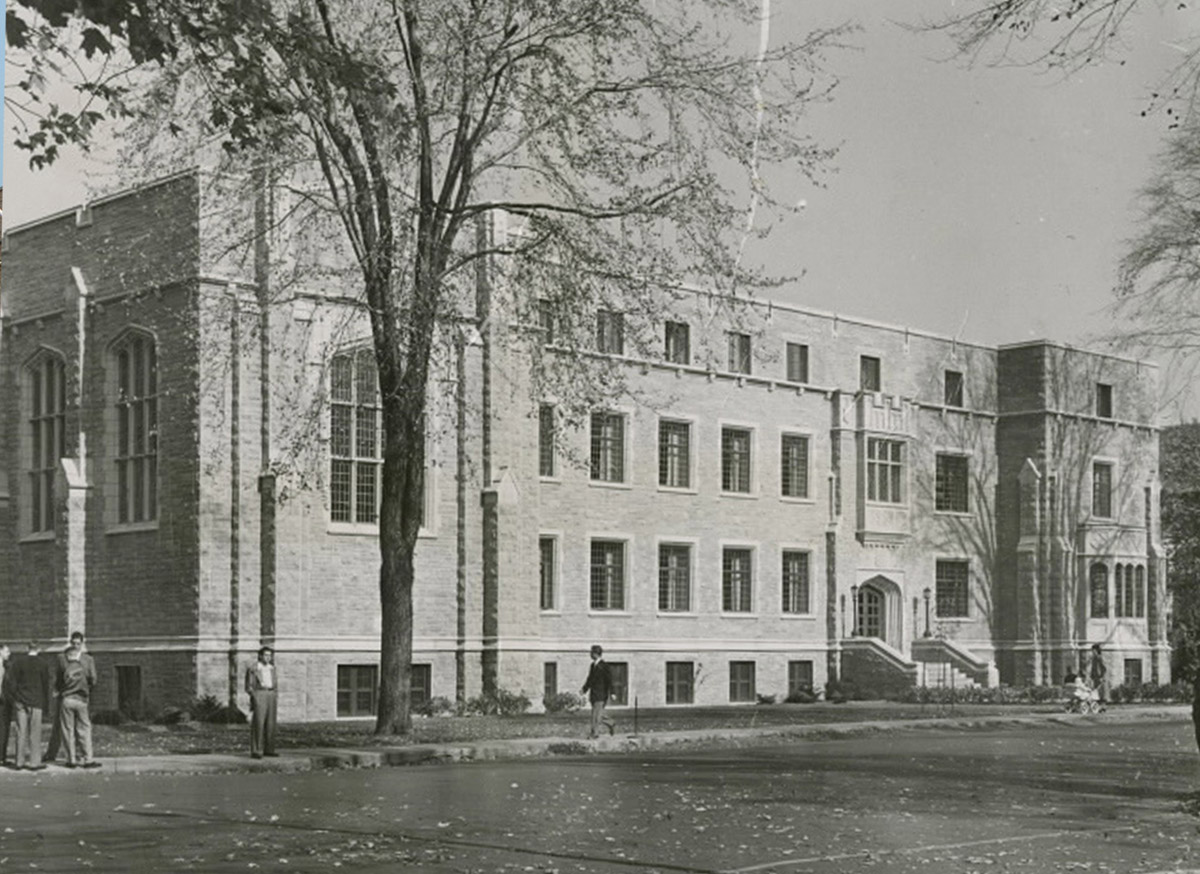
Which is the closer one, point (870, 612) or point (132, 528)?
point (132, 528)

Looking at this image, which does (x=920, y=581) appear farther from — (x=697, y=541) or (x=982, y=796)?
(x=982, y=796)

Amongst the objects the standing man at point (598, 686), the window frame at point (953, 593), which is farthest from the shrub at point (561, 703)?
the window frame at point (953, 593)

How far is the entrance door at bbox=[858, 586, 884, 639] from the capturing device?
49.8 metres

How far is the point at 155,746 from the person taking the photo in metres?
26.0

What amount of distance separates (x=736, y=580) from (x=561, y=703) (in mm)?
9104

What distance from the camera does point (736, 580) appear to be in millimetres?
46094

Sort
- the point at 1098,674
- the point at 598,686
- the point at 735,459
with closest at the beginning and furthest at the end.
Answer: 1. the point at 598,686
2. the point at 1098,674
3. the point at 735,459

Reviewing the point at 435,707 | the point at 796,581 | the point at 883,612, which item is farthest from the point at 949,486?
the point at 435,707

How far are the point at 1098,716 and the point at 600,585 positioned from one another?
465 inches

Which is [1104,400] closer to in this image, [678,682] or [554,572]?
[678,682]

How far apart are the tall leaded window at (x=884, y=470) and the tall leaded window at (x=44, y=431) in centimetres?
2269

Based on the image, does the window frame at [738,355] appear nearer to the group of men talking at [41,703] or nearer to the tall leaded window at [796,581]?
the tall leaded window at [796,581]

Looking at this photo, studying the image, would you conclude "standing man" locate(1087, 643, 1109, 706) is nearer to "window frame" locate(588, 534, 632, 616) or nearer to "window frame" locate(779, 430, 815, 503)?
"window frame" locate(779, 430, 815, 503)

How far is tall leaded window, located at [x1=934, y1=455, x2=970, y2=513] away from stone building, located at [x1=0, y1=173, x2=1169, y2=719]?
11 cm
